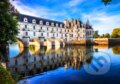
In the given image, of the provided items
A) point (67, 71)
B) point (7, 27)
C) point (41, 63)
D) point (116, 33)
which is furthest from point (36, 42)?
point (7, 27)

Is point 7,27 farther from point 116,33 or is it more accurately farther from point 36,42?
point 116,33

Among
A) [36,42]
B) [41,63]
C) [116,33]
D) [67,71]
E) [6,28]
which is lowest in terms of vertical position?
[41,63]

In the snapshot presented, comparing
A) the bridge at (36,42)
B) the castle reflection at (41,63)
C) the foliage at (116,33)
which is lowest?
the castle reflection at (41,63)

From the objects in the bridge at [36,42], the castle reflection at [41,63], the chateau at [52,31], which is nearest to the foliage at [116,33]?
the chateau at [52,31]

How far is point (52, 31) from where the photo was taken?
6088cm

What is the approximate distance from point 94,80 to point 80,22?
196 ft

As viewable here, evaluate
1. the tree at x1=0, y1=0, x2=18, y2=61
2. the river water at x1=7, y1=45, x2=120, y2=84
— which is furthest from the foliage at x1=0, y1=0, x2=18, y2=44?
the river water at x1=7, y1=45, x2=120, y2=84

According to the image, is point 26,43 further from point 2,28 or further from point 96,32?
point 96,32

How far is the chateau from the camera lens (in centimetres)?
5138

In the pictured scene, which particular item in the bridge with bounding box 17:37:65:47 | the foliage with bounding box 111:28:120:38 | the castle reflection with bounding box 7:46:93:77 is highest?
the foliage with bounding box 111:28:120:38

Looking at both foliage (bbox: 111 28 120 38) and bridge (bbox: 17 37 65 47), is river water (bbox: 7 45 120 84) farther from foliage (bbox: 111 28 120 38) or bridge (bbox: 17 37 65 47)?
foliage (bbox: 111 28 120 38)

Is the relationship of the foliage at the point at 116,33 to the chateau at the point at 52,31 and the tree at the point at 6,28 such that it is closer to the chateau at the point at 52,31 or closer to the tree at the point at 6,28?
the chateau at the point at 52,31

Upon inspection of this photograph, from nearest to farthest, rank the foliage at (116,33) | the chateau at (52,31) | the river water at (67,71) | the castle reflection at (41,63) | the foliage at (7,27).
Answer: the foliage at (7,27) → the river water at (67,71) → the castle reflection at (41,63) → the chateau at (52,31) → the foliage at (116,33)

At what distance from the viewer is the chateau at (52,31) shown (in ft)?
169
